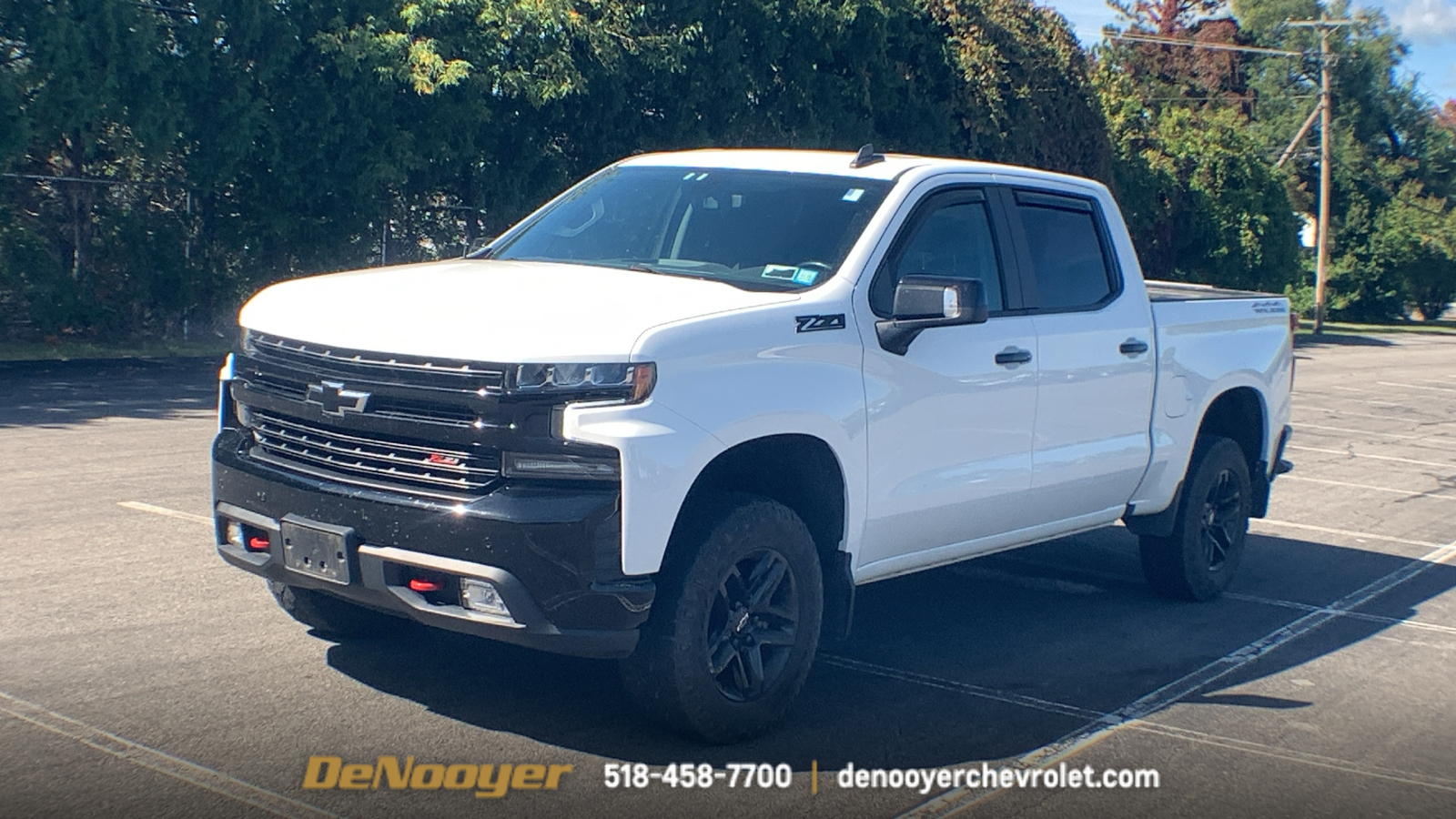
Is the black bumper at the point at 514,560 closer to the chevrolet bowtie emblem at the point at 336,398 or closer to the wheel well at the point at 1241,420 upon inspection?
the chevrolet bowtie emblem at the point at 336,398

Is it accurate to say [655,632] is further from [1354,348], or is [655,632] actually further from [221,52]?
[1354,348]

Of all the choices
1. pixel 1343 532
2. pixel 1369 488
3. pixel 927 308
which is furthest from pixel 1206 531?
pixel 1369 488

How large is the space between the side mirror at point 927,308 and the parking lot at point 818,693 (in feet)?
4.60

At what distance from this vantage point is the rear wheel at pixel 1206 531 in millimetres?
7918

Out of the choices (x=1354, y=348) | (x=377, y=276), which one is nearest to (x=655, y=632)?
(x=377, y=276)

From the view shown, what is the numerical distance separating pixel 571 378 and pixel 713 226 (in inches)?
68.4

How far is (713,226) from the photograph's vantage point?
247 inches

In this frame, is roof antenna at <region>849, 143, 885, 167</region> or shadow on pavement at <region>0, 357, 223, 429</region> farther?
shadow on pavement at <region>0, 357, 223, 429</region>

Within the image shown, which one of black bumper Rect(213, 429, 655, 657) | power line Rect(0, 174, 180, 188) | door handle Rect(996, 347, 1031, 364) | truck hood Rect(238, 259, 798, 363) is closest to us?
black bumper Rect(213, 429, 655, 657)

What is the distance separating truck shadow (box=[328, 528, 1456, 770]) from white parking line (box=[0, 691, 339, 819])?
0.94 metres

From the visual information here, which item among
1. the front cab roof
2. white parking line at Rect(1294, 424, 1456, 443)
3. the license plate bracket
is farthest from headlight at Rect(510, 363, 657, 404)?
white parking line at Rect(1294, 424, 1456, 443)

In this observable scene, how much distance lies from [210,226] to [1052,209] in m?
17.3

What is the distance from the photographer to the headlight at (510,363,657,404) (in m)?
4.72

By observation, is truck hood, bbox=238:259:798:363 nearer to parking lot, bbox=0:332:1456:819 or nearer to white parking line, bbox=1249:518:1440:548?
parking lot, bbox=0:332:1456:819
